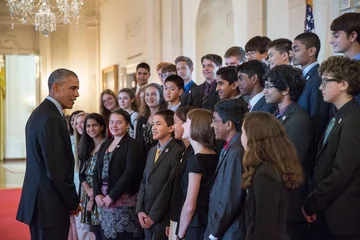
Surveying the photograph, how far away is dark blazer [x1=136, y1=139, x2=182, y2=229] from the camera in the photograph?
13.2ft

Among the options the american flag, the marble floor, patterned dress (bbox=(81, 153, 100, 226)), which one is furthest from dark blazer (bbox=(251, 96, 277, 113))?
the marble floor

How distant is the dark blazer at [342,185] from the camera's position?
2.96 m

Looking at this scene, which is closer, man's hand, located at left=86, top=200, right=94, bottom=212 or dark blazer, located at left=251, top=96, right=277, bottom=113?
dark blazer, located at left=251, top=96, right=277, bottom=113

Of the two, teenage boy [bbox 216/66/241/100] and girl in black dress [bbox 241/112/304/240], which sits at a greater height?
teenage boy [bbox 216/66/241/100]

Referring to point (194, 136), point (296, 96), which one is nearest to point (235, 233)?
point (194, 136)

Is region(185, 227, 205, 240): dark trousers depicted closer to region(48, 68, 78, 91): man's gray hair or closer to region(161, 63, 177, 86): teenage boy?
region(48, 68, 78, 91): man's gray hair

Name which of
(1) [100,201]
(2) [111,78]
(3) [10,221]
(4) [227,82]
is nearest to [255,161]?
(4) [227,82]

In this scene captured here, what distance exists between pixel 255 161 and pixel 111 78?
38.1ft

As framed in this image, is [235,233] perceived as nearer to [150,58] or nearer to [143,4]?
[150,58]

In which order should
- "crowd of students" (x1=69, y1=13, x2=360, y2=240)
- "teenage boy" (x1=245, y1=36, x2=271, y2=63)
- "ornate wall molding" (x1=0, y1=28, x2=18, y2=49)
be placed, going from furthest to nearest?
1. "ornate wall molding" (x1=0, y1=28, x2=18, y2=49)
2. "teenage boy" (x1=245, y1=36, x2=271, y2=63)
3. "crowd of students" (x1=69, y1=13, x2=360, y2=240)

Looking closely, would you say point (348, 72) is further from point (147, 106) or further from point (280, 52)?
point (147, 106)

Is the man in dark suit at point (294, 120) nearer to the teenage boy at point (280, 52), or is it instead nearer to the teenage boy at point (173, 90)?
the teenage boy at point (280, 52)

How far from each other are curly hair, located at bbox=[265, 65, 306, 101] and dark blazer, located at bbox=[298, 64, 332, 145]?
0.59 ft

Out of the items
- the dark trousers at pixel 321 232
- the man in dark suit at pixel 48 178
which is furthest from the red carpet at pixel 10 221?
the dark trousers at pixel 321 232
